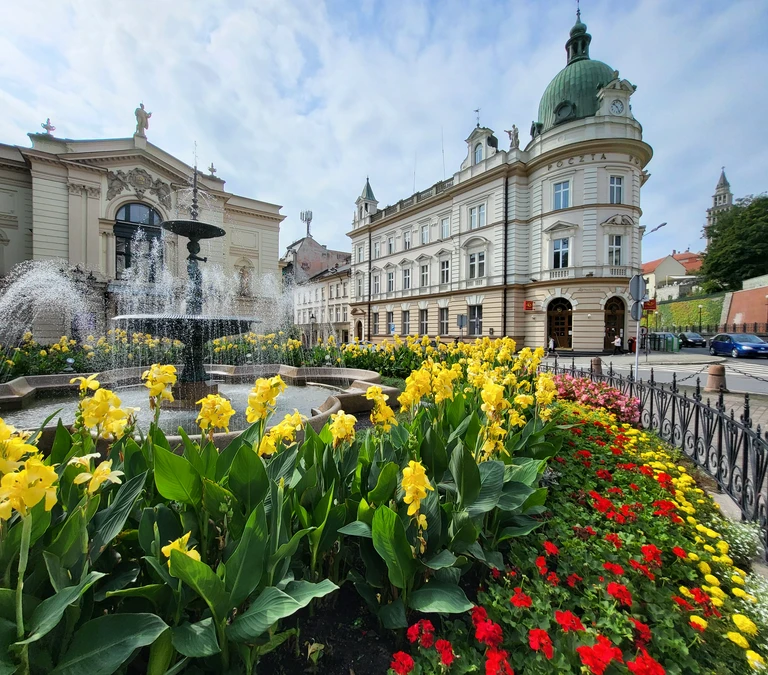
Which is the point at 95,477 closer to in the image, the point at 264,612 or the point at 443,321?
the point at 264,612

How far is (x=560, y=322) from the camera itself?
24.5m

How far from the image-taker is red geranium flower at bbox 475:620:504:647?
1461 millimetres

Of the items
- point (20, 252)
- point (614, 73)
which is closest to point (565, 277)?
point (614, 73)

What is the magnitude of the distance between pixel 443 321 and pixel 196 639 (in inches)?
1232

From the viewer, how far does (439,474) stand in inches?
93.2

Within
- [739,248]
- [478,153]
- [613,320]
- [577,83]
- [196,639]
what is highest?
A: [577,83]

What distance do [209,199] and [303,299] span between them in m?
26.3

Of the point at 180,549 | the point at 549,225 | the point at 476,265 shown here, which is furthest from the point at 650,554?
the point at 476,265

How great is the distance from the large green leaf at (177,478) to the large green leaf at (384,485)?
788mm

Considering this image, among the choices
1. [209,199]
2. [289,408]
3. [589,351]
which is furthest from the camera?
[209,199]

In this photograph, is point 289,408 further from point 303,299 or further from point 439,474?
point 303,299

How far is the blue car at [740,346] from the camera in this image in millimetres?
21156

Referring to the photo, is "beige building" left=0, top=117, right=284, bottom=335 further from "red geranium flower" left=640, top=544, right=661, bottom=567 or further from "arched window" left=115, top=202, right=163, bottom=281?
"red geranium flower" left=640, top=544, right=661, bottom=567

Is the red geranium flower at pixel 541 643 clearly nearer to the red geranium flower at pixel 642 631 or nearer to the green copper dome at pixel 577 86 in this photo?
the red geranium flower at pixel 642 631
